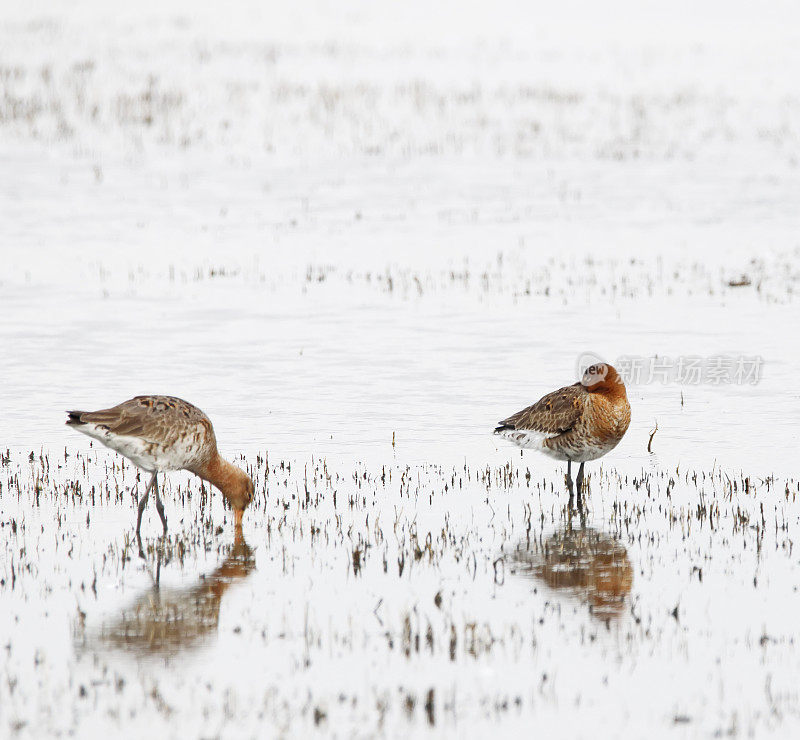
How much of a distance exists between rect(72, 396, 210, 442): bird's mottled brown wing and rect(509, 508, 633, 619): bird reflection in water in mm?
2348

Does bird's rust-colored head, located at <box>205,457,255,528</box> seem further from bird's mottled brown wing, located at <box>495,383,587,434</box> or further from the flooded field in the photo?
bird's mottled brown wing, located at <box>495,383,587,434</box>

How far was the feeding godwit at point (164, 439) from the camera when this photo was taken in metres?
7.46

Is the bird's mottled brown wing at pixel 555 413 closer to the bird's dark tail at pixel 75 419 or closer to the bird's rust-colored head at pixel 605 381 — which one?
the bird's rust-colored head at pixel 605 381

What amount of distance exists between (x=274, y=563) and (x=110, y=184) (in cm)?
1916

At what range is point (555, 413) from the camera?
8.66 metres

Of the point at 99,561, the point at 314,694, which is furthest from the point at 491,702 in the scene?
the point at 99,561

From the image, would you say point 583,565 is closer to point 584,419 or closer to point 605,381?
point 584,419

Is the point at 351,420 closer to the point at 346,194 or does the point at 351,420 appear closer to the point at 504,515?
the point at 504,515

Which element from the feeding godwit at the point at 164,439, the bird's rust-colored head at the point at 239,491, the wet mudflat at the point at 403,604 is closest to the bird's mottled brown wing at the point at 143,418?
the feeding godwit at the point at 164,439

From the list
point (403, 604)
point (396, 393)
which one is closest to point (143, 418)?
point (403, 604)

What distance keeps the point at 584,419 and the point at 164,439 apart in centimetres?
299

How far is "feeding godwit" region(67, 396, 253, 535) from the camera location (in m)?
7.46

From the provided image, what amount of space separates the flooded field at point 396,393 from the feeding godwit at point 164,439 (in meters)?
0.31

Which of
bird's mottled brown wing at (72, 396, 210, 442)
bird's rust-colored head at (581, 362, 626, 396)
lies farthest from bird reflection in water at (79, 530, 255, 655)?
bird's rust-colored head at (581, 362, 626, 396)
